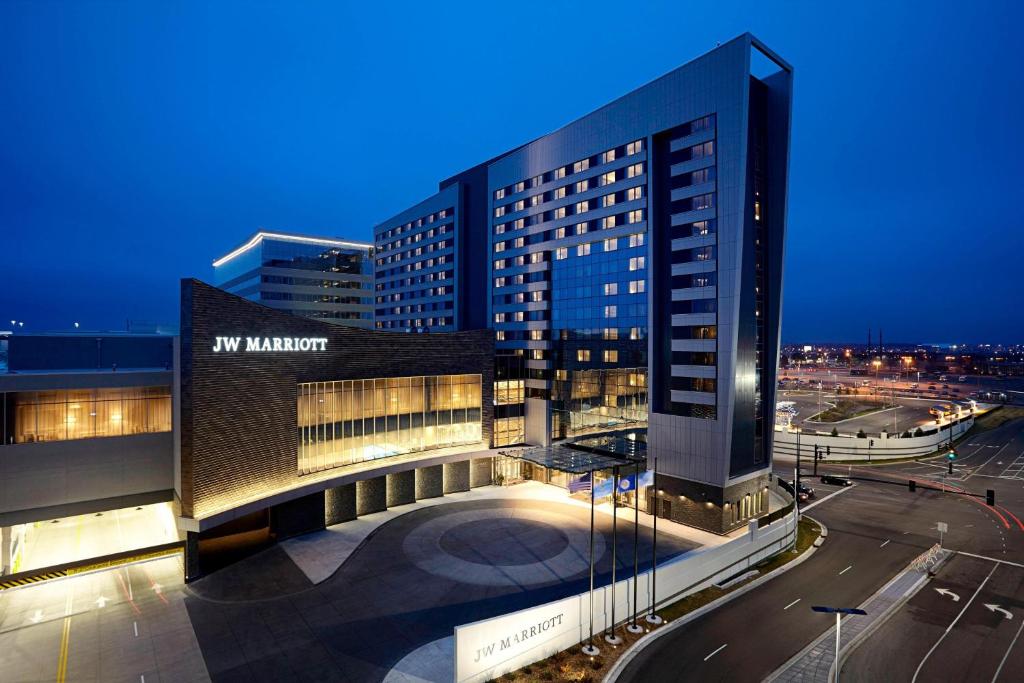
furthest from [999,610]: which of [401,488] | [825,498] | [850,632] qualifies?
[401,488]

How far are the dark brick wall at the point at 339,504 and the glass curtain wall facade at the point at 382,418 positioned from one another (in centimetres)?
224

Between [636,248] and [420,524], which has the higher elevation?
[636,248]

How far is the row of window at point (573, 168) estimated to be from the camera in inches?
1959

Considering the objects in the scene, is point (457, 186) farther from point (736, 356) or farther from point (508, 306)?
point (736, 356)

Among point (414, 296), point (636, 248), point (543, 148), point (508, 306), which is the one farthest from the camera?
point (414, 296)

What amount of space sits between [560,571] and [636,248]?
1193 inches

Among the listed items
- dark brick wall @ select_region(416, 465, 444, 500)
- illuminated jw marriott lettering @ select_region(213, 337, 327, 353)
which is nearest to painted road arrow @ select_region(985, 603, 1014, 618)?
dark brick wall @ select_region(416, 465, 444, 500)

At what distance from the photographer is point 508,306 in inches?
2606

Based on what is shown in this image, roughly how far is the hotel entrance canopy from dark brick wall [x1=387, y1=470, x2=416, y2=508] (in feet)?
33.7

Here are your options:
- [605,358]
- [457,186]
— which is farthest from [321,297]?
[605,358]

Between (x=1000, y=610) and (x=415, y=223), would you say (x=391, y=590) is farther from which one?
(x=415, y=223)

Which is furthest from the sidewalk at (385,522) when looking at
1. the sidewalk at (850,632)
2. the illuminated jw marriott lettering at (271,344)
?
the illuminated jw marriott lettering at (271,344)

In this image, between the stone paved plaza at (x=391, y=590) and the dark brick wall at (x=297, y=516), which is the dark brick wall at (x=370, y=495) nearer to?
the stone paved plaza at (x=391, y=590)

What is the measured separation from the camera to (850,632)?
27953 millimetres
